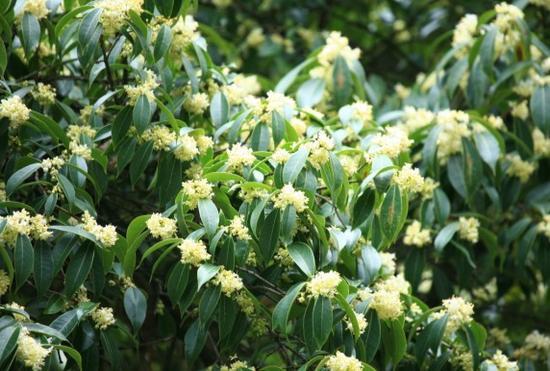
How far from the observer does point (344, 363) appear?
2.02 metres

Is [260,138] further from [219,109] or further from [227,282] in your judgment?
[227,282]

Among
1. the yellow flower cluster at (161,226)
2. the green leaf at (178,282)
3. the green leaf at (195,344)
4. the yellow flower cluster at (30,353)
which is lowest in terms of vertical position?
the green leaf at (195,344)

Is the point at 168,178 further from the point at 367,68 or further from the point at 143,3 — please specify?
the point at 367,68

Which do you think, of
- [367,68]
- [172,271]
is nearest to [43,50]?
[172,271]

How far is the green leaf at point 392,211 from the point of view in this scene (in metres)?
2.21

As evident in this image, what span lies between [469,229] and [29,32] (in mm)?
1509

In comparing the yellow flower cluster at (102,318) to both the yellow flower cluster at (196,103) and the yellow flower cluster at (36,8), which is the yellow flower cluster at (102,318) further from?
the yellow flower cluster at (36,8)

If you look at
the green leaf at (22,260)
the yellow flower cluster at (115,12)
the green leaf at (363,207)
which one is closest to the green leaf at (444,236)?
the green leaf at (363,207)

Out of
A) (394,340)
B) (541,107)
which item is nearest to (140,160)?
(394,340)

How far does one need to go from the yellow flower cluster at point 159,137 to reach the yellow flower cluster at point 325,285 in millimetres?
586

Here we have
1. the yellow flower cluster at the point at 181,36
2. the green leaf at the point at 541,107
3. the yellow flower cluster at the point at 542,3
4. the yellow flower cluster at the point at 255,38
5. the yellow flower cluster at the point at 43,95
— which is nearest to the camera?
the yellow flower cluster at the point at 43,95

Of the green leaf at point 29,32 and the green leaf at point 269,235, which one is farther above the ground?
the green leaf at point 29,32

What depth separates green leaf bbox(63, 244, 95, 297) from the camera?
2.14 meters

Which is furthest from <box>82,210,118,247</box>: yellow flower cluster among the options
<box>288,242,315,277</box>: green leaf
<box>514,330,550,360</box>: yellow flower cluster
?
<box>514,330,550,360</box>: yellow flower cluster
